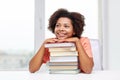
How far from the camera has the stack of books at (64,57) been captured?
4.43 feet

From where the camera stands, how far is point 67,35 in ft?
5.38

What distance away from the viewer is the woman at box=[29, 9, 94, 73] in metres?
1.53

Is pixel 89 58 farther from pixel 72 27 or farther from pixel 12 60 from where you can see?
pixel 12 60

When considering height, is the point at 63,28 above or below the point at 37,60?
above

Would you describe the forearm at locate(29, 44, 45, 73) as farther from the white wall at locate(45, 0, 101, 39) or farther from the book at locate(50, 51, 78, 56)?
the white wall at locate(45, 0, 101, 39)

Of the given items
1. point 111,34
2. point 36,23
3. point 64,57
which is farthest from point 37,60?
point 111,34

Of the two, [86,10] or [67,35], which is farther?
[86,10]

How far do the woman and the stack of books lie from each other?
0.15 m

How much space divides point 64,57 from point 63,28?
0.34 meters

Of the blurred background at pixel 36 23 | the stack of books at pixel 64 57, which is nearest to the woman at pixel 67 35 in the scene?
the stack of books at pixel 64 57

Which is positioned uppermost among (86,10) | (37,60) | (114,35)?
(86,10)

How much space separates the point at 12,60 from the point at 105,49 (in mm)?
1350

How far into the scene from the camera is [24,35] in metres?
3.49

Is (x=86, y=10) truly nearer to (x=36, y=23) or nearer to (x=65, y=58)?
(x=36, y=23)
